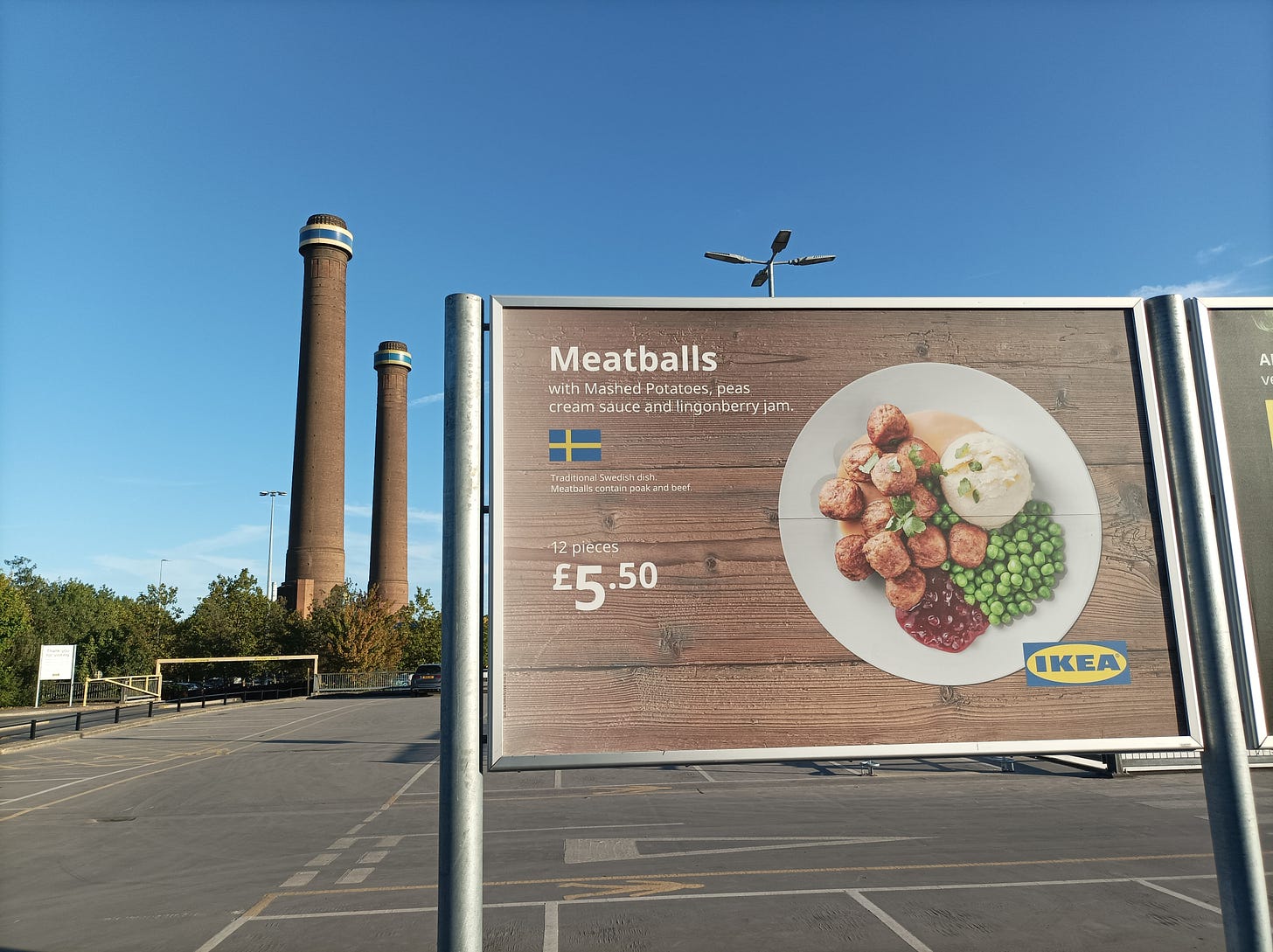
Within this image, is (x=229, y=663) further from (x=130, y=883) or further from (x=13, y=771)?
(x=130, y=883)

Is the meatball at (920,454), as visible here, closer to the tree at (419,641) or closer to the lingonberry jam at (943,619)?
the lingonberry jam at (943,619)

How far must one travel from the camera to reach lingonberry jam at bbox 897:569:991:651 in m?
3.50

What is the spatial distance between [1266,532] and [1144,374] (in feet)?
2.83

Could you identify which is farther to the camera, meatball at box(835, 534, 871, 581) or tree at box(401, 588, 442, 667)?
tree at box(401, 588, 442, 667)

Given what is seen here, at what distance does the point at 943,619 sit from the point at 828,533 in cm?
61

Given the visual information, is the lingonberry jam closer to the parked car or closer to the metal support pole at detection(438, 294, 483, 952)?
Answer: the metal support pole at detection(438, 294, 483, 952)

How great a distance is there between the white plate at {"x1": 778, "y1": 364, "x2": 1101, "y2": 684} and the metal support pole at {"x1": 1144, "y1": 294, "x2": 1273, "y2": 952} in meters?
0.39

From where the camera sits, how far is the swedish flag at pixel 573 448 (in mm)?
3423

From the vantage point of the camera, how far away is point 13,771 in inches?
784

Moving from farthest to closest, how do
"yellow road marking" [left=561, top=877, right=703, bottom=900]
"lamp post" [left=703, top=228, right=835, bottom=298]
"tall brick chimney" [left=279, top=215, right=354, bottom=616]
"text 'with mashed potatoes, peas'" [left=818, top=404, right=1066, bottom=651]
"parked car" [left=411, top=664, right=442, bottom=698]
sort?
"tall brick chimney" [left=279, top=215, right=354, bottom=616], "parked car" [left=411, top=664, right=442, bottom=698], "lamp post" [left=703, top=228, right=835, bottom=298], "yellow road marking" [left=561, top=877, right=703, bottom=900], "text 'with mashed potatoes, peas'" [left=818, top=404, right=1066, bottom=651]

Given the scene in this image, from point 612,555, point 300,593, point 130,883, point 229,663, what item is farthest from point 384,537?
point 612,555

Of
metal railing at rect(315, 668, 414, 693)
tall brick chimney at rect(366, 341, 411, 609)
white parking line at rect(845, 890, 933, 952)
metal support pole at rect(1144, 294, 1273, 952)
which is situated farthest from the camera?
tall brick chimney at rect(366, 341, 411, 609)

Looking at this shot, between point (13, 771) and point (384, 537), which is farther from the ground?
point (384, 537)

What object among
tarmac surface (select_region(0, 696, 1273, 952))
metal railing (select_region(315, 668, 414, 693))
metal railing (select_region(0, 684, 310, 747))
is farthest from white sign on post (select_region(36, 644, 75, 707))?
tarmac surface (select_region(0, 696, 1273, 952))
